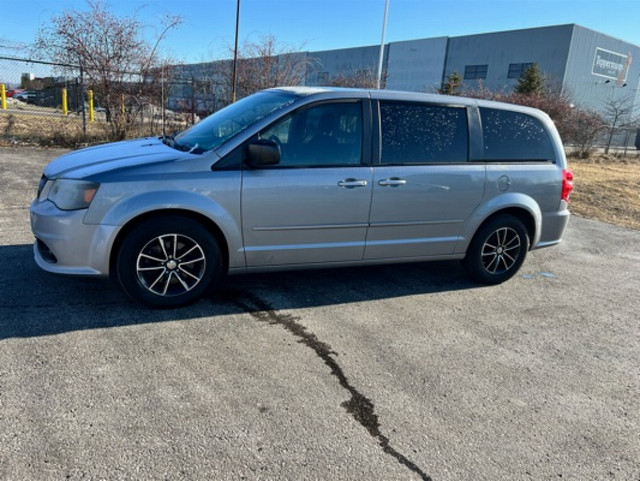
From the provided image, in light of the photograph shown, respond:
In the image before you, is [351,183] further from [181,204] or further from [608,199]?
[608,199]

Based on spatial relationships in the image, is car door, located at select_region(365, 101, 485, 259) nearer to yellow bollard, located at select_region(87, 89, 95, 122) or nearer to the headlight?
the headlight

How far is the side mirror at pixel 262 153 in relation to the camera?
3.79 metres

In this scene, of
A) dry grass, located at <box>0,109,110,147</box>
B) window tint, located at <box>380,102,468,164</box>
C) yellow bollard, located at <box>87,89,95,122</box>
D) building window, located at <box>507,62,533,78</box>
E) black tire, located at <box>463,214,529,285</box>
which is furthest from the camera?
building window, located at <box>507,62,533,78</box>

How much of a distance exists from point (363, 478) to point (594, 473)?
1227 mm

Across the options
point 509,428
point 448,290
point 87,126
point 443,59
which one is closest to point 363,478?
point 509,428

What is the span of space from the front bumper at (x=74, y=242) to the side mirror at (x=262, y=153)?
3.83 feet

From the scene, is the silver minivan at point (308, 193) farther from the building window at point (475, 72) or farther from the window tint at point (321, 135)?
the building window at point (475, 72)

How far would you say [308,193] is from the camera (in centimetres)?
407

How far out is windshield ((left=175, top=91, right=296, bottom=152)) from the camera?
410 cm

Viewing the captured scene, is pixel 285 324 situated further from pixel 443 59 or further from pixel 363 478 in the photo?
pixel 443 59

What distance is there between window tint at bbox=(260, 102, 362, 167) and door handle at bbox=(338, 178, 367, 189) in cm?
16

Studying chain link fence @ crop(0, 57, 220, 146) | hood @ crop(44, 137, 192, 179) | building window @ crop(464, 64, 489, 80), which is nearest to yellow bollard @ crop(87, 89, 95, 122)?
chain link fence @ crop(0, 57, 220, 146)

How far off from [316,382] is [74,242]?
208 centimetres

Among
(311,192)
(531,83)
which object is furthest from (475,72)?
(311,192)
